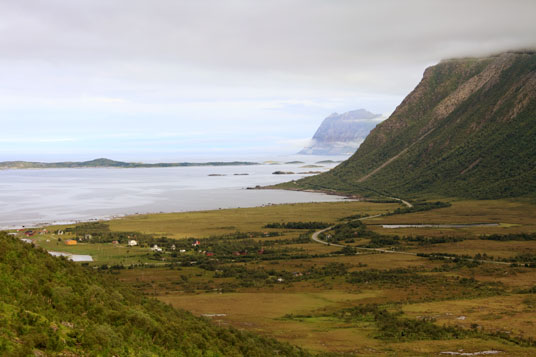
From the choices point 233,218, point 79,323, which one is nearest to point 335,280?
point 79,323

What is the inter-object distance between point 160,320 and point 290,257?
56.0 meters

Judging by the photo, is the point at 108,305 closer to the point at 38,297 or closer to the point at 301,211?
the point at 38,297

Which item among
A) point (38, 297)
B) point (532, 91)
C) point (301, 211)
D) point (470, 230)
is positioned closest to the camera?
point (38, 297)

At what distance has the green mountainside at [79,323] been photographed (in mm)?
18953

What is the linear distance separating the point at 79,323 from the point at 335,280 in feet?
159

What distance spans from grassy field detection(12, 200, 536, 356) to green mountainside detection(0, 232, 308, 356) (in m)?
9.13

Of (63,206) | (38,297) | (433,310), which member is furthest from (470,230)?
(63,206)

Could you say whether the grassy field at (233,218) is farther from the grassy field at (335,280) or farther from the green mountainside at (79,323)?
the green mountainside at (79,323)

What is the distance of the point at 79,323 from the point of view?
22641 mm

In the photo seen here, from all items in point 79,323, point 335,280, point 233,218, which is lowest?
point 335,280

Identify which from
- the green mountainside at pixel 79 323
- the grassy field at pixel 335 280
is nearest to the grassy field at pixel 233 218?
the grassy field at pixel 335 280

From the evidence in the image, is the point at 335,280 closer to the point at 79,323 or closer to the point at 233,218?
the point at 79,323

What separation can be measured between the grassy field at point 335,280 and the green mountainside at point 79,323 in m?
9.13

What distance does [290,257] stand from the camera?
85125 millimetres
